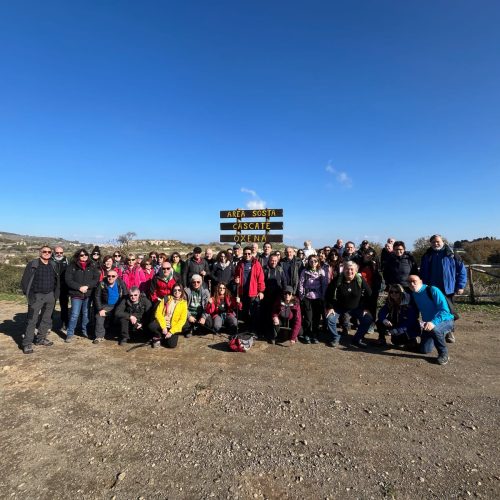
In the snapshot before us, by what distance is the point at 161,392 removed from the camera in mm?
4555

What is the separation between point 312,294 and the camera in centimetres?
707

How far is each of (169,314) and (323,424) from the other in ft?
12.9

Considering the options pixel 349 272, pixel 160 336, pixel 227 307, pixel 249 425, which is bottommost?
pixel 249 425

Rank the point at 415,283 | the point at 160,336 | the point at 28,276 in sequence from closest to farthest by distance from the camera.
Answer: the point at 415,283 < the point at 28,276 < the point at 160,336

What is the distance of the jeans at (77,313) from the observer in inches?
271

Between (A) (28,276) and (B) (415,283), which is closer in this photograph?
(B) (415,283)

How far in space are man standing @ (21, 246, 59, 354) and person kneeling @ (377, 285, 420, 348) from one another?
272 inches

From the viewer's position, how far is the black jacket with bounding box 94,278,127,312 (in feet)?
23.0

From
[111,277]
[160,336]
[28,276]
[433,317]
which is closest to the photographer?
[433,317]

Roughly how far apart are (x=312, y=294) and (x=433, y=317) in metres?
2.36

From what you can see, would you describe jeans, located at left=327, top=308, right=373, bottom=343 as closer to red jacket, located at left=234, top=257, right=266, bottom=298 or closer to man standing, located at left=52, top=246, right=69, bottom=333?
red jacket, located at left=234, top=257, right=266, bottom=298

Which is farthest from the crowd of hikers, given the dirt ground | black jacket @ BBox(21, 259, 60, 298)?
the dirt ground

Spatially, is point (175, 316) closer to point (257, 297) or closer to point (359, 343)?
point (257, 297)

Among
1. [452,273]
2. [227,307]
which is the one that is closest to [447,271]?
[452,273]
